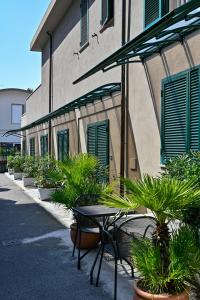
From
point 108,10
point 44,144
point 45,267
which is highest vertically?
point 108,10

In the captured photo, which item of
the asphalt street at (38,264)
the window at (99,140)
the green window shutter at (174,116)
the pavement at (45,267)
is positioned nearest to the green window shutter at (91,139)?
the window at (99,140)

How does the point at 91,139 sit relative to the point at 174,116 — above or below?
below

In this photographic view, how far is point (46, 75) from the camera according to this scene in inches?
755

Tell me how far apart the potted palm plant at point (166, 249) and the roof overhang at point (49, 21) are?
1234 cm

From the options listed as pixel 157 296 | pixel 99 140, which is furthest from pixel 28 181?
pixel 157 296

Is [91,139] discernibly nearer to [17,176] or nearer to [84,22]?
[84,22]

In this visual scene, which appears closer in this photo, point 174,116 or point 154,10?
point 174,116

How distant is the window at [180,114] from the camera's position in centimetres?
649

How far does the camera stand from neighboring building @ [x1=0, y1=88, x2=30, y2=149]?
40438 millimetres

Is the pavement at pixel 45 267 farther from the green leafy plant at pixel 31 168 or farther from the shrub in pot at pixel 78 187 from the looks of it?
the green leafy plant at pixel 31 168

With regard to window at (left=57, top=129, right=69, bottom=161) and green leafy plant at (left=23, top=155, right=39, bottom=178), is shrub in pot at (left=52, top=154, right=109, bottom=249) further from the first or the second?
green leafy plant at (left=23, top=155, right=39, bottom=178)

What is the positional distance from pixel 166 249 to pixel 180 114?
3.59 meters

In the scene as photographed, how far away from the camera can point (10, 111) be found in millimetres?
40750

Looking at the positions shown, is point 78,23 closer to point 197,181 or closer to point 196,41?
point 196,41
